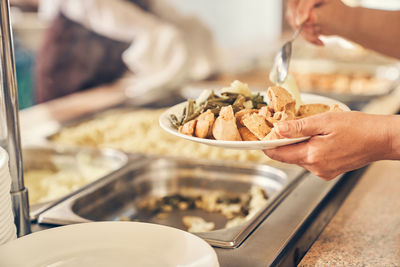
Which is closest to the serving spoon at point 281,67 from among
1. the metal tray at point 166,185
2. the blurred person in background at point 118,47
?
the metal tray at point 166,185

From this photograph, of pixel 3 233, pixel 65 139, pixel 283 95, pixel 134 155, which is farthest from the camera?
pixel 65 139

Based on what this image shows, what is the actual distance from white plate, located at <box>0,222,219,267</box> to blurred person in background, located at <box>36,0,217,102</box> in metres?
1.92

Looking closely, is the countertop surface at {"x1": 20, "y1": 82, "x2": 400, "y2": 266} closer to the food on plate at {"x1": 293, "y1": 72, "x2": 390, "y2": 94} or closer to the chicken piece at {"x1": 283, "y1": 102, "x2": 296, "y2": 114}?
the chicken piece at {"x1": 283, "y1": 102, "x2": 296, "y2": 114}

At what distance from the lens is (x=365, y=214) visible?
4.09 ft

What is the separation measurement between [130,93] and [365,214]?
1785mm

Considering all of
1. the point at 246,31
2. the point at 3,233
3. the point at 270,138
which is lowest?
the point at 246,31

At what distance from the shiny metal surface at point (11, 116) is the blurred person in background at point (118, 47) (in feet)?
5.86

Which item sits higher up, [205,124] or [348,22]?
[348,22]

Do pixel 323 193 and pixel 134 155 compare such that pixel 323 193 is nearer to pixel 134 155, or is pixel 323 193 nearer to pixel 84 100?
pixel 134 155

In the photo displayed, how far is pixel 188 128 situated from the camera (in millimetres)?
953

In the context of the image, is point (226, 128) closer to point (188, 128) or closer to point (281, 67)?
point (188, 128)

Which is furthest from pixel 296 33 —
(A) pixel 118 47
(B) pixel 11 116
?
(A) pixel 118 47

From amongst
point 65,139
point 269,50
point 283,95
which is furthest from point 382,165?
point 269,50

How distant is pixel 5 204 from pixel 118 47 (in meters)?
2.83
